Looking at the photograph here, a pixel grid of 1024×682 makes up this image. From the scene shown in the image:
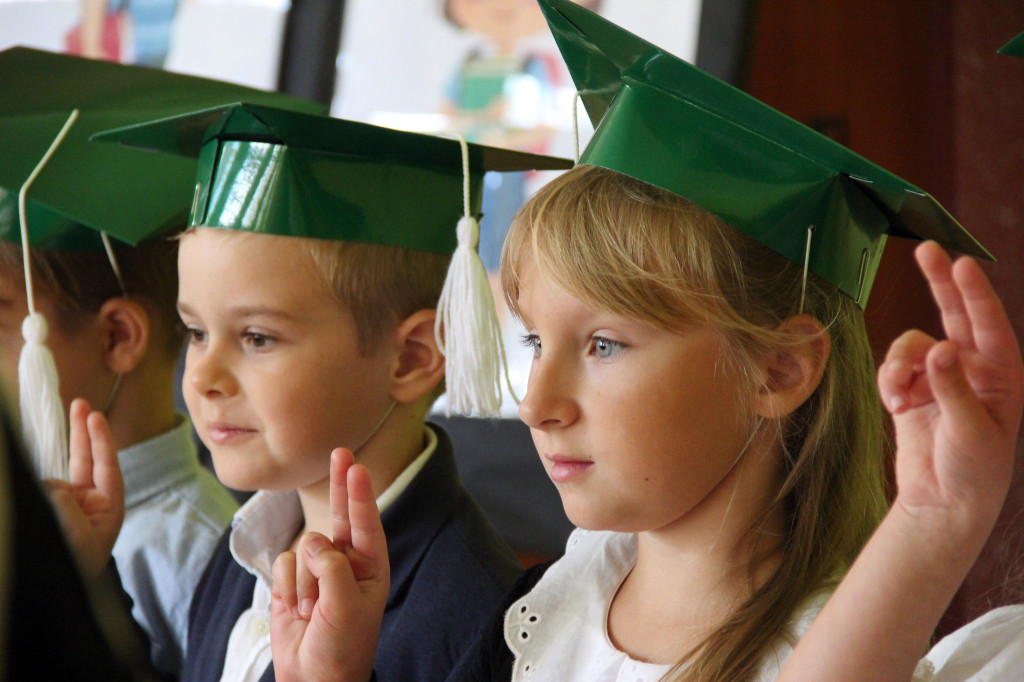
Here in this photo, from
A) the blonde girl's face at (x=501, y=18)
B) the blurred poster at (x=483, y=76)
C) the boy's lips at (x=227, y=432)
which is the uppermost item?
the blonde girl's face at (x=501, y=18)

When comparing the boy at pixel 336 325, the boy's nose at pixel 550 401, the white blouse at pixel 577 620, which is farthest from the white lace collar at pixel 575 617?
the boy's nose at pixel 550 401

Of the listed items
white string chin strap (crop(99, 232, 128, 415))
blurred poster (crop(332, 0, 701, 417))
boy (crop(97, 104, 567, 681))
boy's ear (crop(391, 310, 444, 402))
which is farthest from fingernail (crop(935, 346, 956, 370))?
blurred poster (crop(332, 0, 701, 417))

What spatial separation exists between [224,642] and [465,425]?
0.88 metres

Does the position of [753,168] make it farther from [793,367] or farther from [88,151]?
[88,151]

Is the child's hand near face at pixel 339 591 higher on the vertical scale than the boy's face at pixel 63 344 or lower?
lower

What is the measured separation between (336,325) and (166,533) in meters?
0.50

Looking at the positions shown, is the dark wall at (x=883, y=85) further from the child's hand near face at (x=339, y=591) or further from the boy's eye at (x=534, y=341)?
the child's hand near face at (x=339, y=591)

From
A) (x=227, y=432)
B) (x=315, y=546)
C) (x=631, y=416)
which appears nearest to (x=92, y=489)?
(x=227, y=432)

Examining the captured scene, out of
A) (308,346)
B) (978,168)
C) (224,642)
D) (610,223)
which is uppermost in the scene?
(978,168)

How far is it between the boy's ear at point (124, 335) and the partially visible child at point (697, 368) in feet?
2.32

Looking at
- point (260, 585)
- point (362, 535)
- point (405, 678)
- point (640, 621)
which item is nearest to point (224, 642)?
point (260, 585)

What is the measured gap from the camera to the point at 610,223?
0.84 m

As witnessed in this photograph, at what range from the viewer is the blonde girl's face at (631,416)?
2.61 feet

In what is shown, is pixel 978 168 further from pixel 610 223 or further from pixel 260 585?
pixel 260 585
